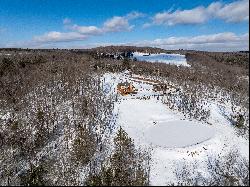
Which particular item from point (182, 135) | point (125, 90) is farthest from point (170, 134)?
point (125, 90)

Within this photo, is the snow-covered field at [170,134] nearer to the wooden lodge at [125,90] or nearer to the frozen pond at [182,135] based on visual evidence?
the frozen pond at [182,135]

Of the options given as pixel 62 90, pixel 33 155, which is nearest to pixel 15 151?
pixel 33 155

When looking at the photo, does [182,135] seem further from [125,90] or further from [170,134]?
[125,90]

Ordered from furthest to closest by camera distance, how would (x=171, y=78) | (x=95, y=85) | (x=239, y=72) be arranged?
(x=171, y=78) → (x=95, y=85) → (x=239, y=72)

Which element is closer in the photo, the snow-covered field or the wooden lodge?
the snow-covered field

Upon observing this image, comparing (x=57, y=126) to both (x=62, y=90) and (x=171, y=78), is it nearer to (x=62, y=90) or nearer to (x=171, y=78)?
(x=62, y=90)

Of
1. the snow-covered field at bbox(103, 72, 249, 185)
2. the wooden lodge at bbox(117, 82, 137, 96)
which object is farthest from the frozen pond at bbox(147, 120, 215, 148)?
the wooden lodge at bbox(117, 82, 137, 96)

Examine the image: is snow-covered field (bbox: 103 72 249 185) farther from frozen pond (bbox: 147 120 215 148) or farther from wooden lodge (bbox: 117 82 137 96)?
wooden lodge (bbox: 117 82 137 96)
